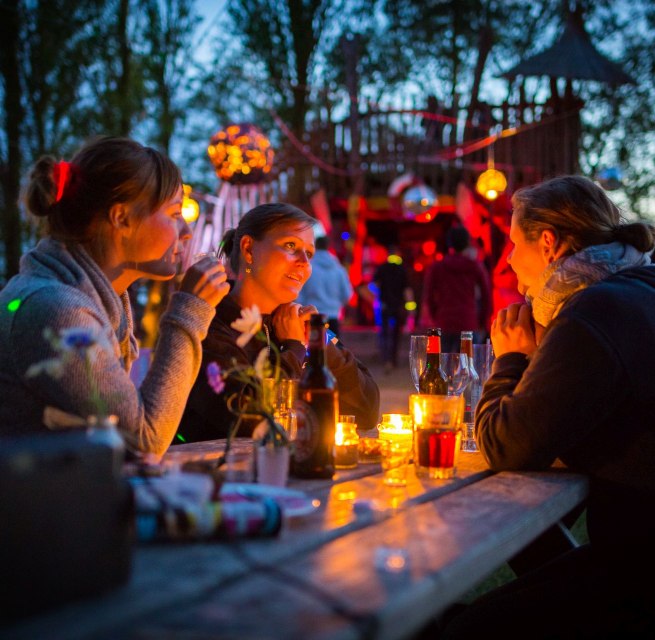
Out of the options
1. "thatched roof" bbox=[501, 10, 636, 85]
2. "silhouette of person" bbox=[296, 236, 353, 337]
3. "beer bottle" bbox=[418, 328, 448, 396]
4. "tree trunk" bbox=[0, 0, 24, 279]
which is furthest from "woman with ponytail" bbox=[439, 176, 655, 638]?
"tree trunk" bbox=[0, 0, 24, 279]

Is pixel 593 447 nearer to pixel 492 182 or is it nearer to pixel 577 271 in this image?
pixel 577 271

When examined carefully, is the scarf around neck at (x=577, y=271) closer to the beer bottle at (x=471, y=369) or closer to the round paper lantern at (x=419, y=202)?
the beer bottle at (x=471, y=369)

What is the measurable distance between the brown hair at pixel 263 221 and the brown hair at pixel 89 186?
1.00 meters

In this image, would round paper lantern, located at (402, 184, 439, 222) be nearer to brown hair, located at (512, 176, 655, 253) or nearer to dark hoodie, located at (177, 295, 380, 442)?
dark hoodie, located at (177, 295, 380, 442)

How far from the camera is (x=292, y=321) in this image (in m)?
3.07

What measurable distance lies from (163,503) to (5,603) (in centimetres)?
33

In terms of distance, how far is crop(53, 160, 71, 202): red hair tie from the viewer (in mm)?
2123

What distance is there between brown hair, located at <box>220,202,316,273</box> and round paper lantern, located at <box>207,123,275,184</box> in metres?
6.41

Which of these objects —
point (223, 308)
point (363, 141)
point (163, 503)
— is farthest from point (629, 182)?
point (163, 503)

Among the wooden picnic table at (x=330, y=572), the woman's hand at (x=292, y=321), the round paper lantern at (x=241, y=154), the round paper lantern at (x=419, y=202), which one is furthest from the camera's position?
the round paper lantern at (x=419, y=202)

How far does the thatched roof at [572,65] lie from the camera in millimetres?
12766

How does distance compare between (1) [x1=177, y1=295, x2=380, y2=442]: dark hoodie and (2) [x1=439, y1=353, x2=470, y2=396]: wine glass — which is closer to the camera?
(2) [x1=439, y1=353, x2=470, y2=396]: wine glass

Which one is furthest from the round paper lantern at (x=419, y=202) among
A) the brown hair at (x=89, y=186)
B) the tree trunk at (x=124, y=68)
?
the brown hair at (x=89, y=186)

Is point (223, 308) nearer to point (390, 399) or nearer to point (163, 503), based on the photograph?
point (163, 503)
